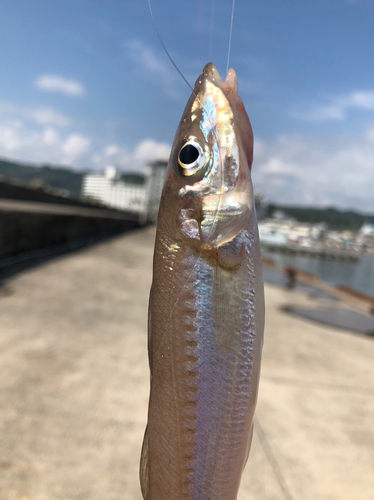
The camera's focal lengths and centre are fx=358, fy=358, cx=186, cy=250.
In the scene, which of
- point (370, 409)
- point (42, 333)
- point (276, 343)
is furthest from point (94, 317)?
point (370, 409)

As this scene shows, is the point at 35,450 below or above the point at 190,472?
below

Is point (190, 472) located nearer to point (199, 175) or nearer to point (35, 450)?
point (199, 175)

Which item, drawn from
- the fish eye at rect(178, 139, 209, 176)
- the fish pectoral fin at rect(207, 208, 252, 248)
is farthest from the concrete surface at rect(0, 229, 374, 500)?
the fish eye at rect(178, 139, 209, 176)

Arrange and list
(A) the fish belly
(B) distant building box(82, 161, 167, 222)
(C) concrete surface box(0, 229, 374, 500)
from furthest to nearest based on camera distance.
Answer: (B) distant building box(82, 161, 167, 222), (C) concrete surface box(0, 229, 374, 500), (A) the fish belly

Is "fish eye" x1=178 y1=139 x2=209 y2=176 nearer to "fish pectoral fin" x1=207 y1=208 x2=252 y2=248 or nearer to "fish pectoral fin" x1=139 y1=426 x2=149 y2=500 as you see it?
"fish pectoral fin" x1=207 y1=208 x2=252 y2=248

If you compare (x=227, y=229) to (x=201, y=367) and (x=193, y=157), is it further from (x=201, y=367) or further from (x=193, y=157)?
(x=201, y=367)

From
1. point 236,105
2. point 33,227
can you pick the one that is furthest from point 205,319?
point 33,227
